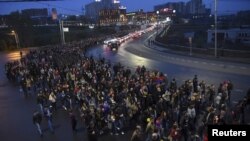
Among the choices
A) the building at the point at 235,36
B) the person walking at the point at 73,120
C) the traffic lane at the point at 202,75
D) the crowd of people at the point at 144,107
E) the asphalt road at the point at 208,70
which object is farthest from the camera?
the building at the point at 235,36

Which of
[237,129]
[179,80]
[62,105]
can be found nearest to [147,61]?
[179,80]

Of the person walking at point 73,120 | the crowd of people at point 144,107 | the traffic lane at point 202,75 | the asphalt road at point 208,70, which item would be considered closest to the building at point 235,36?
the asphalt road at point 208,70

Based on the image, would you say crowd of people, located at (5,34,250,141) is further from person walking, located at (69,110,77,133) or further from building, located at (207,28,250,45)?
building, located at (207,28,250,45)

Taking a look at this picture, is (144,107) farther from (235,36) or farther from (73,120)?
(235,36)

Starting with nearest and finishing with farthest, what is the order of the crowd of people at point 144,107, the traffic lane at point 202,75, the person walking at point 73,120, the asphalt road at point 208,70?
the crowd of people at point 144,107 < the person walking at point 73,120 < the traffic lane at point 202,75 < the asphalt road at point 208,70

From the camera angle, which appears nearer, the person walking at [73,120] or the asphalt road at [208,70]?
the person walking at [73,120]

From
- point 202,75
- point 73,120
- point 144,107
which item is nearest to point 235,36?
point 202,75

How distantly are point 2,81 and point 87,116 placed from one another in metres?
21.9

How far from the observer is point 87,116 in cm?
1747

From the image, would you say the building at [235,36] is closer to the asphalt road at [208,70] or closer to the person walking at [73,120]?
the asphalt road at [208,70]

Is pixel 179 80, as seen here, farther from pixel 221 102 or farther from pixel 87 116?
pixel 87 116

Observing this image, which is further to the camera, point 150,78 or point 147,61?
point 147,61

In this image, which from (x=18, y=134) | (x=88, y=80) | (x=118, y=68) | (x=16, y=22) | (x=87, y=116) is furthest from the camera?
(x=16, y=22)

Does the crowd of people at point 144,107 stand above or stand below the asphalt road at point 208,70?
above
